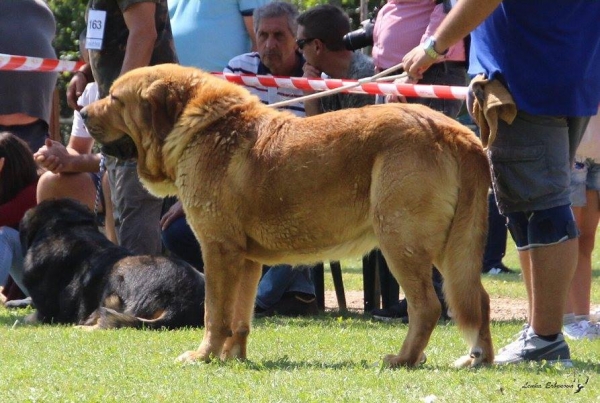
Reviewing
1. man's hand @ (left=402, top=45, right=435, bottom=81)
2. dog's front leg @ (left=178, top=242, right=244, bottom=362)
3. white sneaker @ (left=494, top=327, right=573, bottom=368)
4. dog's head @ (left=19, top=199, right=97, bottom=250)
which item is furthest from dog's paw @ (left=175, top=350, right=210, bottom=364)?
dog's head @ (left=19, top=199, right=97, bottom=250)

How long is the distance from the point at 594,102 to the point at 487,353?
1.29m

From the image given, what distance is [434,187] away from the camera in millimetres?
4867

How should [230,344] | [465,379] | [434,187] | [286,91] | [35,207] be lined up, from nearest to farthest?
[465,379] → [434,187] → [230,344] → [35,207] → [286,91]

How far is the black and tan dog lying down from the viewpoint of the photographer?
691 centimetres

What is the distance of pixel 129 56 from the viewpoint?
731 cm

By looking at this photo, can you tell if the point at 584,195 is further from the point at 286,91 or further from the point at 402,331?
A: the point at 286,91

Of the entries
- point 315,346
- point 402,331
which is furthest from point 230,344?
point 402,331

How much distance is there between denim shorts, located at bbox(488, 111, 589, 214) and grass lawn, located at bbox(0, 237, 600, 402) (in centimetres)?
80

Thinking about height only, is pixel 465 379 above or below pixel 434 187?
below

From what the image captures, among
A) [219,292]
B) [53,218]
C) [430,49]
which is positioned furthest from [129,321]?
[430,49]

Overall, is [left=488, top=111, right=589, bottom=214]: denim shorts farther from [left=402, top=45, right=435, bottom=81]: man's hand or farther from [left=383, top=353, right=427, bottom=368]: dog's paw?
[left=383, top=353, right=427, bottom=368]: dog's paw

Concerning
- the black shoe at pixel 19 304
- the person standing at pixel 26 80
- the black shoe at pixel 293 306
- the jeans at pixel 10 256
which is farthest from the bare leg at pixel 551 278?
the person standing at pixel 26 80

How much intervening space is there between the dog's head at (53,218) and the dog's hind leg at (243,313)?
2.50 meters

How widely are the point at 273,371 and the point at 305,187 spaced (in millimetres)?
875
